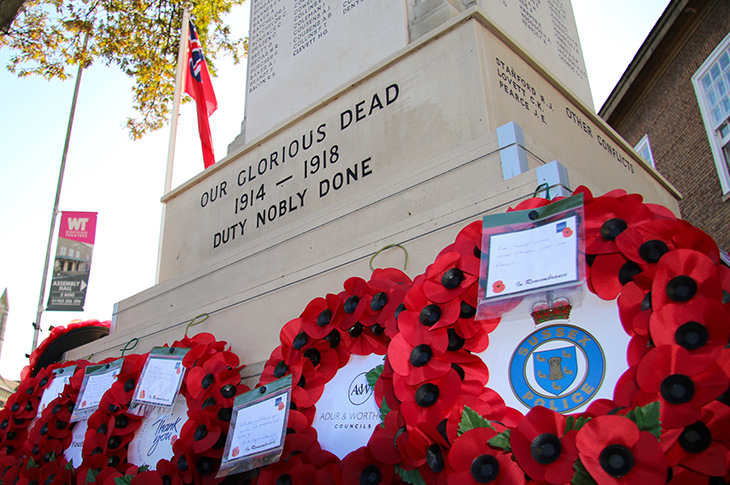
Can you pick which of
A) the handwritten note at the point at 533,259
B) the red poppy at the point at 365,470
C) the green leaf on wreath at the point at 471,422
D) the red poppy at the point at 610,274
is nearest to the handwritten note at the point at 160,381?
the red poppy at the point at 365,470

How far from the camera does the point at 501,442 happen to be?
155 cm

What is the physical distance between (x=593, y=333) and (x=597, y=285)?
→ 0.14 metres

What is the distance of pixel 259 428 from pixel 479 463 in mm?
1013

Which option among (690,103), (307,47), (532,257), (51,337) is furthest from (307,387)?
(690,103)

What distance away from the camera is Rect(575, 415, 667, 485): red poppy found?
1275 mm

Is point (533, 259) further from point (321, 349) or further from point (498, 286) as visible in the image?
point (321, 349)

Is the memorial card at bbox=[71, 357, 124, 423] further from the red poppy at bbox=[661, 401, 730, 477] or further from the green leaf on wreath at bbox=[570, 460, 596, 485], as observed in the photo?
the red poppy at bbox=[661, 401, 730, 477]

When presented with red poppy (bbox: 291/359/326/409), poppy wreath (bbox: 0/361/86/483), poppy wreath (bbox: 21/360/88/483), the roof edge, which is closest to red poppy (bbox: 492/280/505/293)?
red poppy (bbox: 291/359/326/409)

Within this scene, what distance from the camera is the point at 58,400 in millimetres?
3656

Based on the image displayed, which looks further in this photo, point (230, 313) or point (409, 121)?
point (230, 313)

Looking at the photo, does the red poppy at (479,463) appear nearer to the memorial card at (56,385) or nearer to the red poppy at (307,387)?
the red poppy at (307,387)

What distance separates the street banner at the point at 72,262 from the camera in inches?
452

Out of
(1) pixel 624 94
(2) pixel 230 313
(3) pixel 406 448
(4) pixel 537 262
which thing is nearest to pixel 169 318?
(2) pixel 230 313

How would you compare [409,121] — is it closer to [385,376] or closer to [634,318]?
[385,376]
